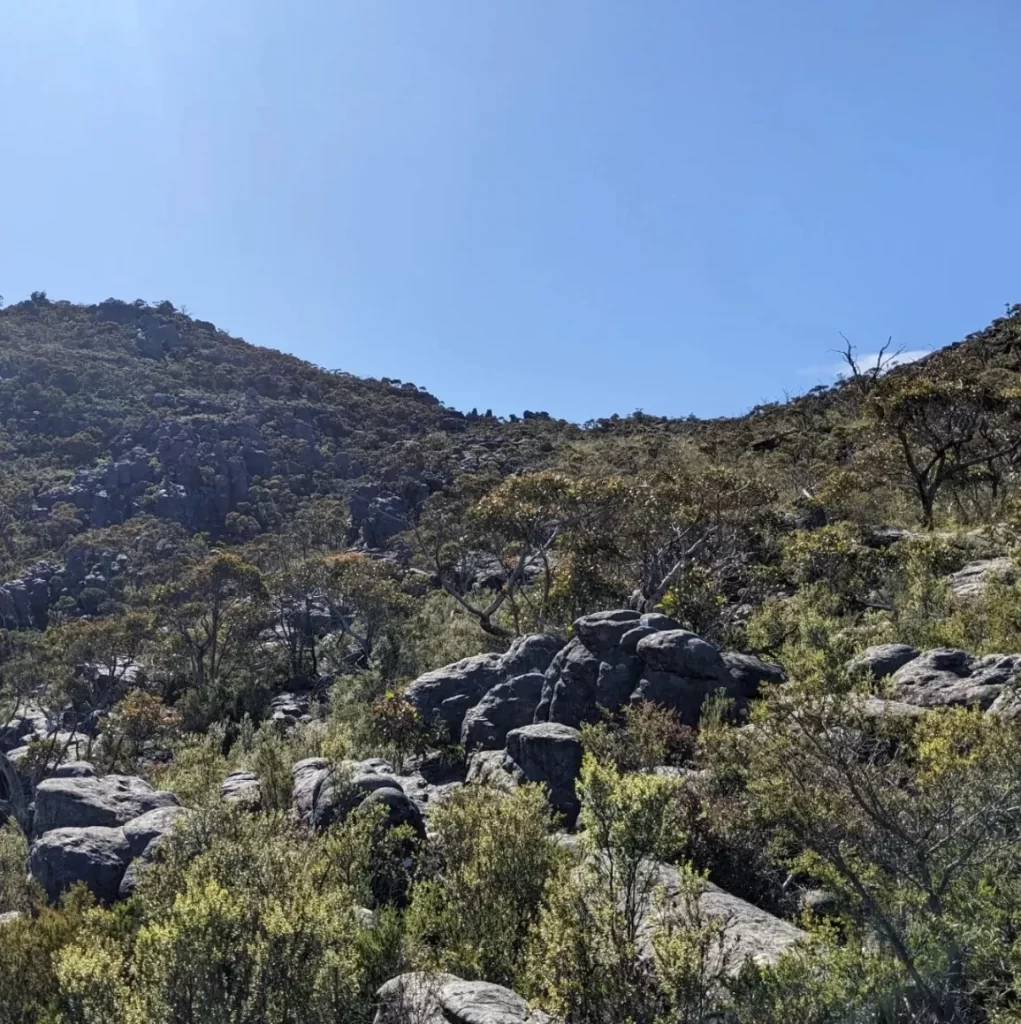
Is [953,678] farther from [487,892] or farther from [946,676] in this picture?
[487,892]

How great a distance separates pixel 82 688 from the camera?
27656 mm

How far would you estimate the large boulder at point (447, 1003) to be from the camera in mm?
4953

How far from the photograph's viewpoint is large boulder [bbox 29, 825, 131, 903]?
31.5 ft

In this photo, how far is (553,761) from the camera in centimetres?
1035

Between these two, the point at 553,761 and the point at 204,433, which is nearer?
the point at 553,761

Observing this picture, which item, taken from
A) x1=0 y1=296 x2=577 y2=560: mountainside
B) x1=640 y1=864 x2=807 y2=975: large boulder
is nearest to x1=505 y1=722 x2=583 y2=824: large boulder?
x1=640 y1=864 x2=807 y2=975: large boulder

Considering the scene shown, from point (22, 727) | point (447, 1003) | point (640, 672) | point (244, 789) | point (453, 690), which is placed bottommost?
point (447, 1003)

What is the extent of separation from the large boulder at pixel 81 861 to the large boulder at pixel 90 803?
1.31 metres

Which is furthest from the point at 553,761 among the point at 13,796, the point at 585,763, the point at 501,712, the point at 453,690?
the point at 13,796

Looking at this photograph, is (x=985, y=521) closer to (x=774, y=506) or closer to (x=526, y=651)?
(x=774, y=506)

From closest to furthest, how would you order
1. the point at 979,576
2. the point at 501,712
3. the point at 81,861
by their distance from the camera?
the point at 81,861 < the point at 501,712 < the point at 979,576

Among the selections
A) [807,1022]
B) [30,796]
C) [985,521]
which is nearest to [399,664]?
[30,796]

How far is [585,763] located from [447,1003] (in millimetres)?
1805

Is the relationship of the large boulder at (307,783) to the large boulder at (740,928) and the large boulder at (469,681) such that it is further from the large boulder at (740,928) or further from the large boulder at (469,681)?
the large boulder at (740,928)
